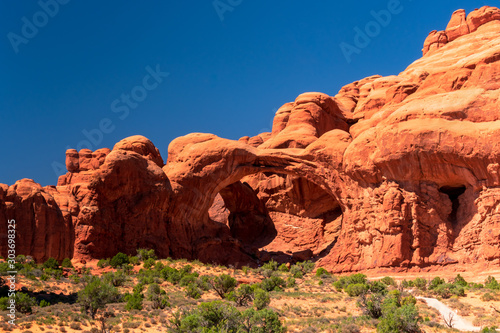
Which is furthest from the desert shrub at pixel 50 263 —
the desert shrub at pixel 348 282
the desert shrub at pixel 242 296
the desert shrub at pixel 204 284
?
the desert shrub at pixel 348 282

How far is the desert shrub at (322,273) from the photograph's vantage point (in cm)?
3362

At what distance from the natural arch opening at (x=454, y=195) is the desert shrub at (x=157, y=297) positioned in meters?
17.5

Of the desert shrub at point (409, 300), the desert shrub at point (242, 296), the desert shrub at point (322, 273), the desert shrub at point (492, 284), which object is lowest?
the desert shrub at point (492, 284)

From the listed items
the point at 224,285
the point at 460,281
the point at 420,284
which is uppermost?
the point at 224,285

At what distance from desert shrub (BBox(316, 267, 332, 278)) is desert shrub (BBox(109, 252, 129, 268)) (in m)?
11.0

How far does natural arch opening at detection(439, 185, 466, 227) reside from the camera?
110ft

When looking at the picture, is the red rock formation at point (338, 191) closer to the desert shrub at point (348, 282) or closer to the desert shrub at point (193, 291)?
the desert shrub at point (348, 282)

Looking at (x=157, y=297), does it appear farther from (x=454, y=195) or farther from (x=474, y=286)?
(x=454, y=195)

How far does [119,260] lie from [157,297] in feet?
35.1

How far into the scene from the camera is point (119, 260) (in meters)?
33.1

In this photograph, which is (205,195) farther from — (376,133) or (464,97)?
(464,97)

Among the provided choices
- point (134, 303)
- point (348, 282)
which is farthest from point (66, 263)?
point (348, 282)

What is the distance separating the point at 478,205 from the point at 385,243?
554 cm

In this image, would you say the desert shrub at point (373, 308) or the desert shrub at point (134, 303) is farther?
the desert shrub at point (134, 303)
